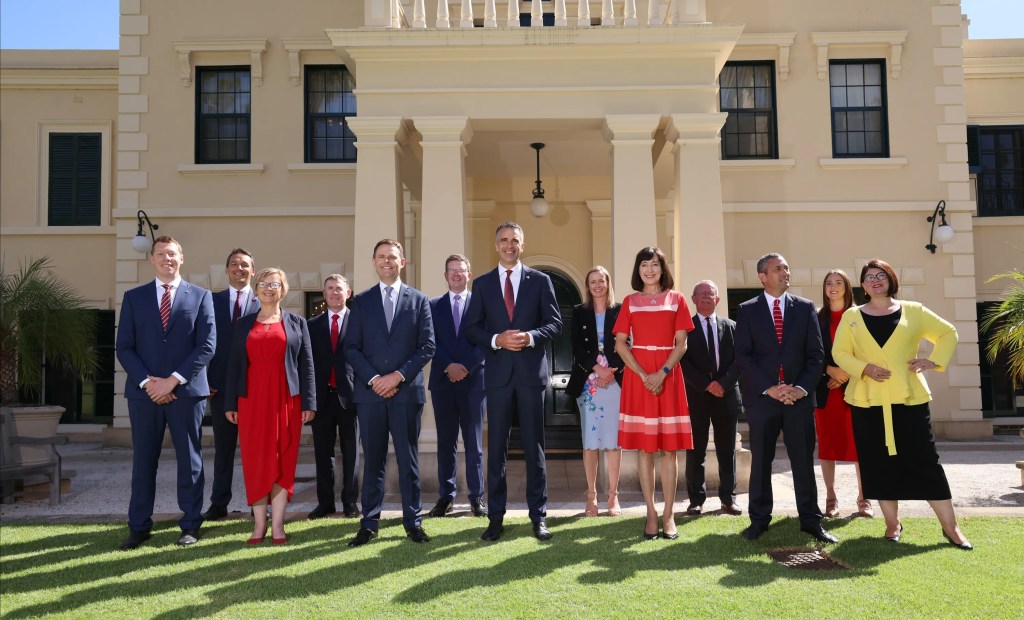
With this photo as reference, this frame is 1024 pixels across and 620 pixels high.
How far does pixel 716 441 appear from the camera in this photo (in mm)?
7316

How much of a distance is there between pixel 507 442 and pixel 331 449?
2141 millimetres

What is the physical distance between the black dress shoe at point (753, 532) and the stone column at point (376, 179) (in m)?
4.74

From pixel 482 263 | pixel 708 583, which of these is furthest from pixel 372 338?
pixel 482 263

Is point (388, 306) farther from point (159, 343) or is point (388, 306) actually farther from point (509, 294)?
point (159, 343)

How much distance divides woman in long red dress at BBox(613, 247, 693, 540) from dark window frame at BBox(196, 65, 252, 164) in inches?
408

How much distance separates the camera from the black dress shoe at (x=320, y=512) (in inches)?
279

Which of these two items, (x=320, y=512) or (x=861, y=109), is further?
(x=861, y=109)

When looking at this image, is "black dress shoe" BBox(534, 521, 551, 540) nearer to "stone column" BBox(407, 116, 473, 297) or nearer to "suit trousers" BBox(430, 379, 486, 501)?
"suit trousers" BBox(430, 379, 486, 501)

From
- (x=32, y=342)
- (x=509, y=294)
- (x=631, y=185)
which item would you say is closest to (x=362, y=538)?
(x=509, y=294)

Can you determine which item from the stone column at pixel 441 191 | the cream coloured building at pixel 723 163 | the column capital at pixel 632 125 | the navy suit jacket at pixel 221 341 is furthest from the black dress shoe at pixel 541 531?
the cream coloured building at pixel 723 163

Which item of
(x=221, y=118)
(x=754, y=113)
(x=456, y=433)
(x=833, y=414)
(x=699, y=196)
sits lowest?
(x=456, y=433)

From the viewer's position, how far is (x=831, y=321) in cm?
695

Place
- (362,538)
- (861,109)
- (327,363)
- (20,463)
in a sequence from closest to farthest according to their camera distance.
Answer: (362,538), (327,363), (20,463), (861,109)

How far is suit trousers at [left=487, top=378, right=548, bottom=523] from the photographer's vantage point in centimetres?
598
